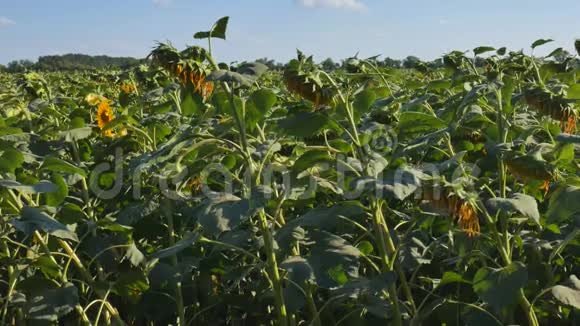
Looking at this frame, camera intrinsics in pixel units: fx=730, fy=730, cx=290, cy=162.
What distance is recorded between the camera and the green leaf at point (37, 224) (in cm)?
171

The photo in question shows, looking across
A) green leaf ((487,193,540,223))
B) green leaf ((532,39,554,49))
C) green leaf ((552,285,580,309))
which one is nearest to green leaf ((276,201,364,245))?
green leaf ((487,193,540,223))

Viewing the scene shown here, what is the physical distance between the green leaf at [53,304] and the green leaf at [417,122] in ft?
3.47

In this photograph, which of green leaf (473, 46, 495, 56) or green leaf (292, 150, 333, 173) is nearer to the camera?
green leaf (292, 150, 333, 173)

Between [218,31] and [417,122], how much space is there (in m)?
0.57

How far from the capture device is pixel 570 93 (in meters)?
1.97

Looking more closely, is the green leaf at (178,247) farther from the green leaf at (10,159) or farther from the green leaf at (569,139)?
the green leaf at (569,139)

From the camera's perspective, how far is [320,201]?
284cm

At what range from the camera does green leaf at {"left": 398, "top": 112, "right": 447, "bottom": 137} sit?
6.22 feet

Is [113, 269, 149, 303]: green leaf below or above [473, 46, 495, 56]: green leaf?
below

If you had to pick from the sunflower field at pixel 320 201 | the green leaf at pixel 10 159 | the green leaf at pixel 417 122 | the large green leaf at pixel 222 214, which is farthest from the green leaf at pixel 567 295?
the green leaf at pixel 10 159

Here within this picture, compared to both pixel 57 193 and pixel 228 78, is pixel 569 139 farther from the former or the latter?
pixel 57 193

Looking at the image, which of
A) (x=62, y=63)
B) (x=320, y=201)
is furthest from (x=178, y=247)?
(x=62, y=63)

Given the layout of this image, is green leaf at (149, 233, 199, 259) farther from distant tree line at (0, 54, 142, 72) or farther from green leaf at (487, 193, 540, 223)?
distant tree line at (0, 54, 142, 72)

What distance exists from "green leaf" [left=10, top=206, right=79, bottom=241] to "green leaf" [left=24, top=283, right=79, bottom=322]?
385 millimetres
